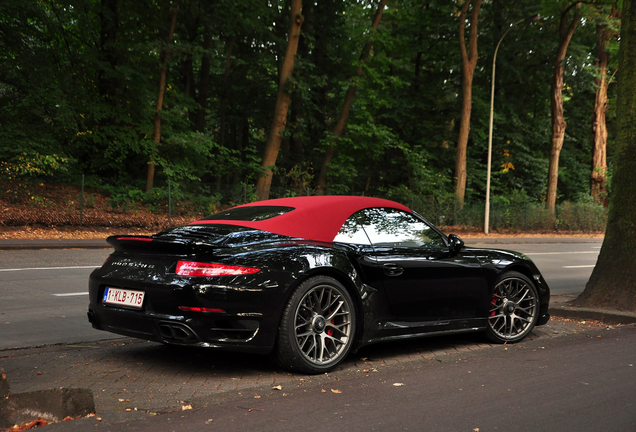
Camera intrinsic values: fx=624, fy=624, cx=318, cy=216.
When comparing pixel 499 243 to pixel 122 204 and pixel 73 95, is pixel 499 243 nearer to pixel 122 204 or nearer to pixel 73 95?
pixel 122 204

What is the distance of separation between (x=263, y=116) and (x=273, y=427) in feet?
105

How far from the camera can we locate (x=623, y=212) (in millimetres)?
7672

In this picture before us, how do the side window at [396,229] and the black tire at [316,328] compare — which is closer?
the black tire at [316,328]

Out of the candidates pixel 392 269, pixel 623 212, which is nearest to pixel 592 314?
pixel 623 212

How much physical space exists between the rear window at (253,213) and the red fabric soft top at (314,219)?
0.09 meters

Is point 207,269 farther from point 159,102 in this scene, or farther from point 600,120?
point 600,120

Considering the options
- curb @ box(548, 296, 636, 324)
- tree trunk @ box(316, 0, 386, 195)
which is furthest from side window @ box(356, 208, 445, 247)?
tree trunk @ box(316, 0, 386, 195)

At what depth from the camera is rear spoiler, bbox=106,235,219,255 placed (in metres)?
4.42

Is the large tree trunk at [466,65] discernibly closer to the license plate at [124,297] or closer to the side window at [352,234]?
the side window at [352,234]

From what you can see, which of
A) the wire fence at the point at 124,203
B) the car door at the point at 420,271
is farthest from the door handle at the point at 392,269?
the wire fence at the point at 124,203

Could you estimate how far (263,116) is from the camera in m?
34.6

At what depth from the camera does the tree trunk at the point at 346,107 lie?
29.8 m

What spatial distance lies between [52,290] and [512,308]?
6465 mm

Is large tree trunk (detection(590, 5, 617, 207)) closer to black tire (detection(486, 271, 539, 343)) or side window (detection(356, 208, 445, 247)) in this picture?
black tire (detection(486, 271, 539, 343))
